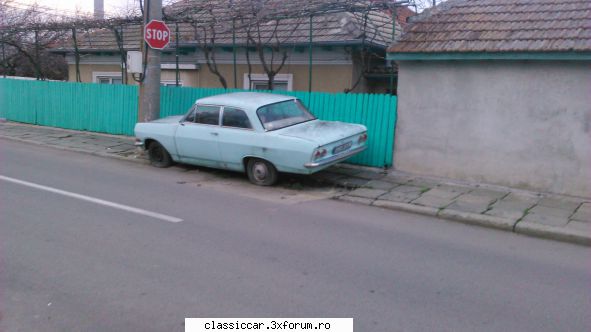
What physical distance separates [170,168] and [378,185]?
427 centimetres

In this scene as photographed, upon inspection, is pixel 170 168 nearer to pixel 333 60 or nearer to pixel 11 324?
pixel 333 60

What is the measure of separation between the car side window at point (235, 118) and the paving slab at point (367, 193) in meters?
2.13

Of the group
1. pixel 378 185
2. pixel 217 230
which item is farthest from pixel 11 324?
pixel 378 185

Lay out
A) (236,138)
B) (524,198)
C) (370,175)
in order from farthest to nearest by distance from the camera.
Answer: (370,175)
(236,138)
(524,198)

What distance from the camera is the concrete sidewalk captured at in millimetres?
6863

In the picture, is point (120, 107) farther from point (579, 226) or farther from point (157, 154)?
point (579, 226)

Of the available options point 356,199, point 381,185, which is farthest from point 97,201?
point 381,185

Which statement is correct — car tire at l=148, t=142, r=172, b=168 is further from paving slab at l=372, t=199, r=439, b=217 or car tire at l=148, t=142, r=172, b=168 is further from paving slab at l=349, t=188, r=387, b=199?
paving slab at l=372, t=199, r=439, b=217

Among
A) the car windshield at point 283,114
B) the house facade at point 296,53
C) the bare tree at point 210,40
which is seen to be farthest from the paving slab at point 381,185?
the bare tree at point 210,40

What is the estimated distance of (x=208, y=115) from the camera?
985cm

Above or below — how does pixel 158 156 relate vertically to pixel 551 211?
above

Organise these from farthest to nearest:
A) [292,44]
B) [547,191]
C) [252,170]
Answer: [292,44]
[252,170]
[547,191]

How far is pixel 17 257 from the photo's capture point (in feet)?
17.2

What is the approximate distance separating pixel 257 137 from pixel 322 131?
1.10 metres
